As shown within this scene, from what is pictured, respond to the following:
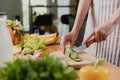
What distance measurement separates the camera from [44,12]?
4445 mm

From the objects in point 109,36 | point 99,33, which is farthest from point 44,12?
point 99,33

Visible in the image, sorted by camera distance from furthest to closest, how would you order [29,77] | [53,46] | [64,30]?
[64,30], [53,46], [29,77]

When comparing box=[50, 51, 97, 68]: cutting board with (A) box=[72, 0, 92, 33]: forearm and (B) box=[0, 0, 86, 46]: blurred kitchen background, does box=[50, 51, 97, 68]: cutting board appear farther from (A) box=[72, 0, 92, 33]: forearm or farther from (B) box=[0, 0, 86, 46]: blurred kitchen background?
(B) box=[0, 0, 86, 46]: blurred kitchen background

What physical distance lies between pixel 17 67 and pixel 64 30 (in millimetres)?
3794

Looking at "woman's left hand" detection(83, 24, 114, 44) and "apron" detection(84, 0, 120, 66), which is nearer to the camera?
"woman's left hand" detection(83, 24, 114, 44)

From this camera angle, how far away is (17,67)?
0.57 meters

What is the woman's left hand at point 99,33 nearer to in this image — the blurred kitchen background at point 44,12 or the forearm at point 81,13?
the forearm at point 81,13

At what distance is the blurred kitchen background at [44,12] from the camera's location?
432 centimetres

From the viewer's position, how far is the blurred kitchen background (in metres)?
4.32

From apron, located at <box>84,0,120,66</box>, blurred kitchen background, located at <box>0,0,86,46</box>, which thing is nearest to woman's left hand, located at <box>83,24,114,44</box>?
apron, located at <box>84,0,120,66</box>

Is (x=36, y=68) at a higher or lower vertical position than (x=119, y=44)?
higher

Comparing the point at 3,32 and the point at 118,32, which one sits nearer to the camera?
the point at 3,32

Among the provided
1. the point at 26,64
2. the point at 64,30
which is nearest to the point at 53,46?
the point at 26,64

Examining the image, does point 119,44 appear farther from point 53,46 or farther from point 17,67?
point 17,67
